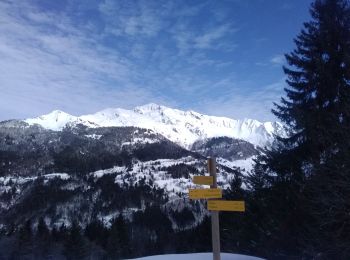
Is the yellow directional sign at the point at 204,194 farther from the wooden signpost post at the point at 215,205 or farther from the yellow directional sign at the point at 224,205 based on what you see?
the yellow directional sign at the point at 224,205

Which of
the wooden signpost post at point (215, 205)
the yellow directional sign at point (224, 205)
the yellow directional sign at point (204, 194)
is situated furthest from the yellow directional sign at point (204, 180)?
the yellow directional sign at point (224, 205)

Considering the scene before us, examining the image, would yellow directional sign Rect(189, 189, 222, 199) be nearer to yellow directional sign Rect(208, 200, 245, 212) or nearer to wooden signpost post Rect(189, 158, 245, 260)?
wooden signpost post Rect(189, 158, 245, 260)

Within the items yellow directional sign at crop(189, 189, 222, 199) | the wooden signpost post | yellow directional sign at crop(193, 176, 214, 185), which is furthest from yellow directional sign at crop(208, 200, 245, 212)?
yellow directional sign at crop(193, 176, 214, 185)

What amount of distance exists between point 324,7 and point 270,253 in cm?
1162

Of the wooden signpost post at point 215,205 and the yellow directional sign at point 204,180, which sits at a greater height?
the yellow directional sign at point 204,180

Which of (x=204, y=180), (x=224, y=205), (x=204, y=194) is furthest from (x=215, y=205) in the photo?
(x=204, y=180)

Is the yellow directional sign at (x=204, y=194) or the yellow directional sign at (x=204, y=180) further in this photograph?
the yellow directional sign at (x=204, y=180)

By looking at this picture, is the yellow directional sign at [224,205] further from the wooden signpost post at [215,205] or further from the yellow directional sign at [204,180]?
the yellow directional sign at [204,180]

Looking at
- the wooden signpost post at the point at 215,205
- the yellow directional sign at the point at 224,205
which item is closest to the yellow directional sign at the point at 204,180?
the wooden signpost post at the point at 215,205

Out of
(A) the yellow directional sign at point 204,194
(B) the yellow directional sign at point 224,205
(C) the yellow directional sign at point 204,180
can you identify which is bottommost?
(B) the yellow directional sign at point 224,205

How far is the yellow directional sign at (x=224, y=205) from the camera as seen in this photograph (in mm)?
8940

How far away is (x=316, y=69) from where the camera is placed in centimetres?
1475

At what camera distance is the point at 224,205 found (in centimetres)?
902

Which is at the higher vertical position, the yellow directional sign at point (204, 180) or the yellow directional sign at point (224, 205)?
the yellow directional sign at point (204, 180)
